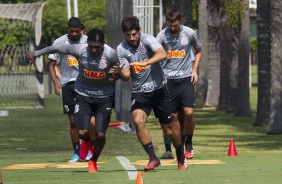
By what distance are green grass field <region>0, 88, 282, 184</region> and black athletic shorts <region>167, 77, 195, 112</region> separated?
88 centimetres

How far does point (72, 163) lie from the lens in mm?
16641

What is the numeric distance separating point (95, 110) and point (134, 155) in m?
3.69

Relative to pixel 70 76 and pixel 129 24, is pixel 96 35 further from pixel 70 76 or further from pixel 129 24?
pixel 70 76

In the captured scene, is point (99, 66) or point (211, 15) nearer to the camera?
point (99, 66)

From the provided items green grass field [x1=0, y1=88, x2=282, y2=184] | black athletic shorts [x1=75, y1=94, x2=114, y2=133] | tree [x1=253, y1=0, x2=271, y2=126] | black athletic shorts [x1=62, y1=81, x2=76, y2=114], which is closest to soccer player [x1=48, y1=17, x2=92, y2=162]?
black athletic shorts [x1=62, y1=81, x2=76, y2=114]

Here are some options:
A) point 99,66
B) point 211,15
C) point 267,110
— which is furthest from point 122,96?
point 99,66

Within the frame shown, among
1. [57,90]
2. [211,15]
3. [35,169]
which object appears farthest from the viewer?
[211,15]

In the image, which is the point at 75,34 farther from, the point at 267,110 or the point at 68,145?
the point at 267,110

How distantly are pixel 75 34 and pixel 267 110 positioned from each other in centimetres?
1076

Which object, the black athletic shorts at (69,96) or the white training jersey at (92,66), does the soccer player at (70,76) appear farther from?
the white training jersey at (92,66)

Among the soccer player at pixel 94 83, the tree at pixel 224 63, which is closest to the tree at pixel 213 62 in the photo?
the tree at pixel 224 63

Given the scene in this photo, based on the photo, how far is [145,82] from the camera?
47.5ft

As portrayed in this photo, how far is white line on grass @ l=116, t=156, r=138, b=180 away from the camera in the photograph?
14078 mm

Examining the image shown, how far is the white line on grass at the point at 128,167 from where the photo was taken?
14078 mm
